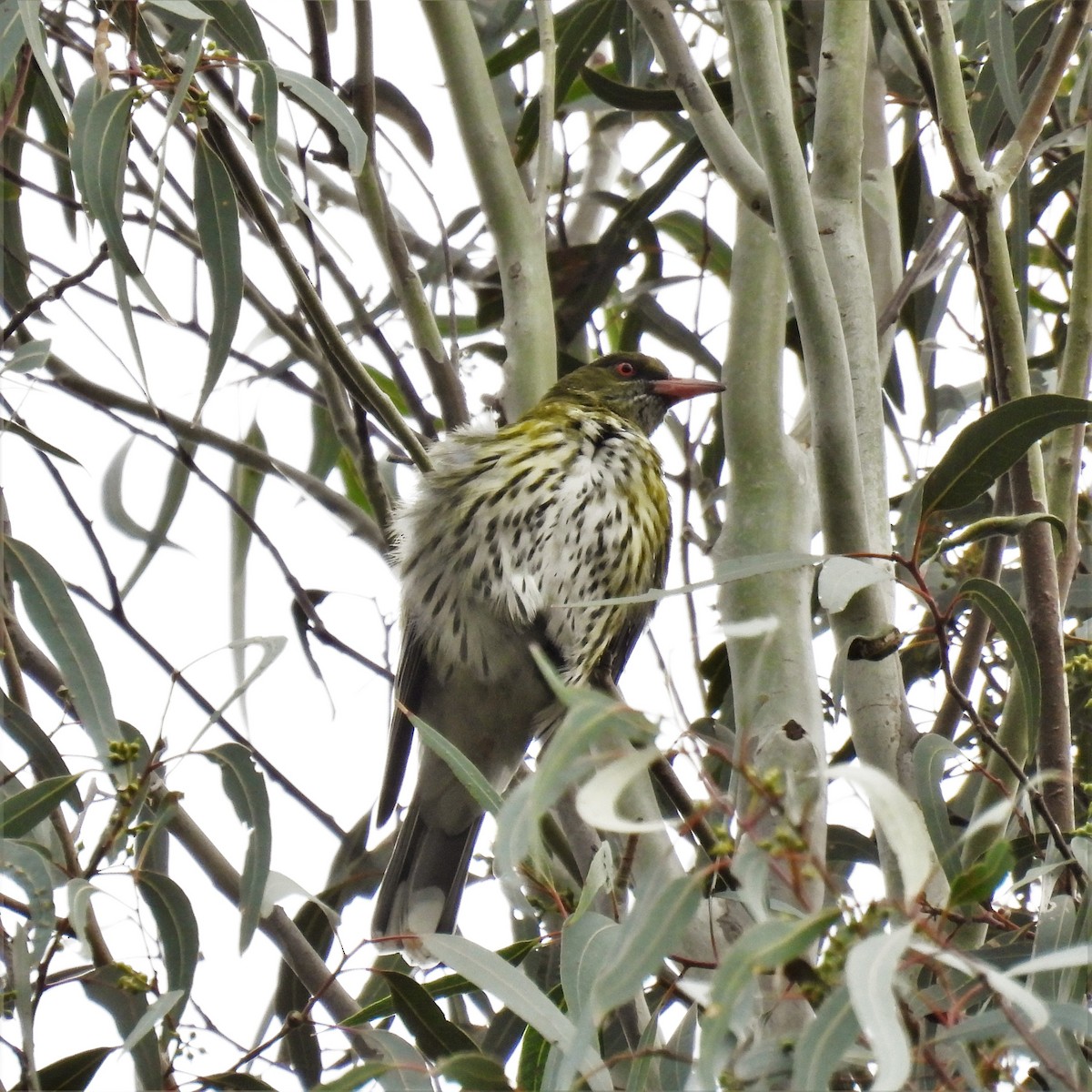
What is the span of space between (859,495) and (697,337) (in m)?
1.81

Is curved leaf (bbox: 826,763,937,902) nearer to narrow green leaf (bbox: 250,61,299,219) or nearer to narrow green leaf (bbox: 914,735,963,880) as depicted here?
narrow green leaf (bbox: 914,735,963,880)

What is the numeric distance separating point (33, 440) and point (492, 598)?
1387mm

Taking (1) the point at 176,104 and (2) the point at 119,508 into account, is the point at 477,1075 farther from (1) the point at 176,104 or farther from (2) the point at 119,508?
(2) the point at 119,508

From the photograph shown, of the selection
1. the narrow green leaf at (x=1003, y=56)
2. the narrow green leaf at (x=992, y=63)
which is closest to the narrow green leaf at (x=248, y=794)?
the narrow green leaf at (x=1003, y=56)

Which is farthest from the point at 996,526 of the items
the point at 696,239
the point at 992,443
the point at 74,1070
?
the point at 696,239

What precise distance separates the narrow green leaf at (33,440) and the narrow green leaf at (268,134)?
481 millimetres

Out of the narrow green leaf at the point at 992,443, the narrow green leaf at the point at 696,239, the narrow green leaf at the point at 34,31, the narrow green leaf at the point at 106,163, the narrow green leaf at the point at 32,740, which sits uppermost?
the narrow green leaf at the point at 696,239

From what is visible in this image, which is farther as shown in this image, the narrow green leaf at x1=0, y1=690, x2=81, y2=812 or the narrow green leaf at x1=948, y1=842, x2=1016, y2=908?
the narrow green leaf at x1=0, y1=690, x2=81, y2=812

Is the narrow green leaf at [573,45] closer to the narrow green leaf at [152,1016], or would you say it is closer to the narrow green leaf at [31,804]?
the narrow green leaf at [31,804]

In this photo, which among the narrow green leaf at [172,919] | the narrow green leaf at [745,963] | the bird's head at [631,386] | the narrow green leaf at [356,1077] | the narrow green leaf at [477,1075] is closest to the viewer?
the narrow green leaf at [745,963]

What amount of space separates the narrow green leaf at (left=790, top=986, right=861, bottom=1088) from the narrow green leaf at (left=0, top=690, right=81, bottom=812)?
1.25 meters

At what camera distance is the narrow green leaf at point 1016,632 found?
2.22 meters

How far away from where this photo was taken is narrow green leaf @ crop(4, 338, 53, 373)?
7.06ft

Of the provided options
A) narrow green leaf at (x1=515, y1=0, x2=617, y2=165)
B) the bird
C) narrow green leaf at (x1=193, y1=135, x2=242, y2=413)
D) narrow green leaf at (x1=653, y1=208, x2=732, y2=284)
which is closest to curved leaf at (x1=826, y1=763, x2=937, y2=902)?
narrow green leaf at (x1=193, y1=135, x2=242, y2=413)
